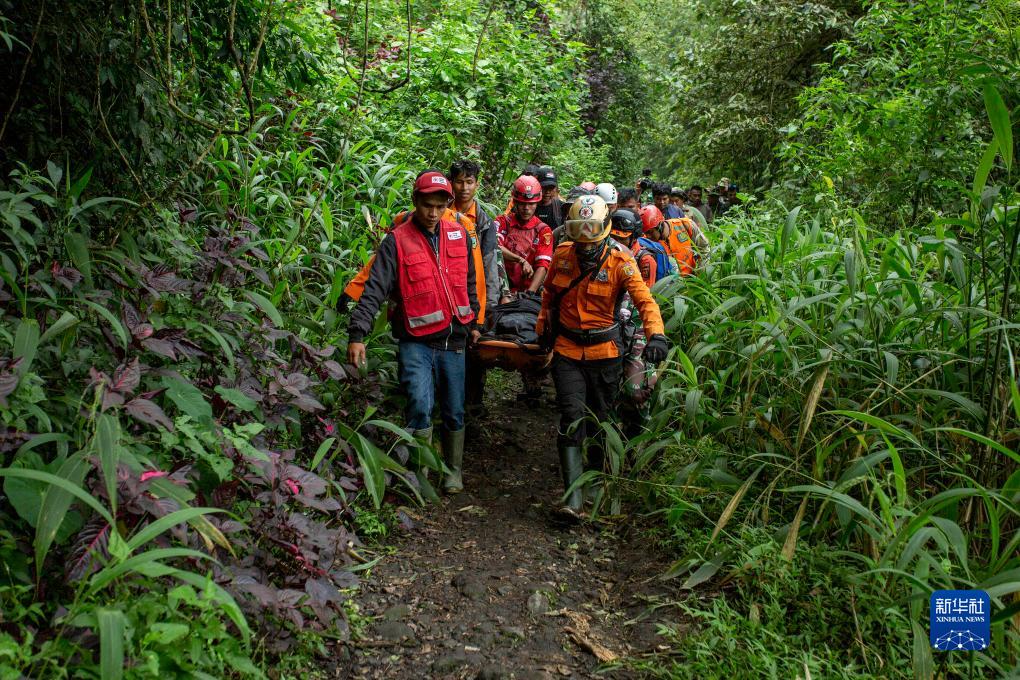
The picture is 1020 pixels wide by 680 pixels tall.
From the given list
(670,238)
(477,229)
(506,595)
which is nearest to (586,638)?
(506,595)

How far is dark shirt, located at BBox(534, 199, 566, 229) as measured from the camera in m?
7.89

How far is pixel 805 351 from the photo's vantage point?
4.38 m

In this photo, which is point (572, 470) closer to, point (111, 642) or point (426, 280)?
point (426, 280)

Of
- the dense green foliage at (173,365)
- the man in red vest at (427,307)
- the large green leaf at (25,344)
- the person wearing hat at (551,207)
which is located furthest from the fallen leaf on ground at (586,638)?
the person wearing hat at (551,207)

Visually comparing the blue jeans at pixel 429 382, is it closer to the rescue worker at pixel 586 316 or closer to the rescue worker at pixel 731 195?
the rescue worker at pixel 586 316

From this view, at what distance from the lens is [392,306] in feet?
16.0

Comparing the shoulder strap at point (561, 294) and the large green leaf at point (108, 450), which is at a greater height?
the shoulder strap at point (561, 294)

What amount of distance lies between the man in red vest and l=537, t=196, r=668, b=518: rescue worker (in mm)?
633

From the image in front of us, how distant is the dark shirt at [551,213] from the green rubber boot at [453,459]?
344 centimetres

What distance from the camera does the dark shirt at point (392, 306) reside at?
448cm

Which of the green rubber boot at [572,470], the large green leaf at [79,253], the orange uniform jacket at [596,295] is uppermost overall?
the large green leaf at [79,253]

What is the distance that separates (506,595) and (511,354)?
6.46ft

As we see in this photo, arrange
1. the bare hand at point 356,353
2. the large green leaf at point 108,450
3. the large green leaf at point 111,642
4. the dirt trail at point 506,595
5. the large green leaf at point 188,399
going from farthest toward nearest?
the bare hand at point 356,353 → the dirt trail at point 506,595 → the large green leaf at point 188,399 → the large green leaf at point 108,450 → the large green leaf at point 111,642

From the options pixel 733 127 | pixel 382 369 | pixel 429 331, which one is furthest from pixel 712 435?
pixel 733 127
